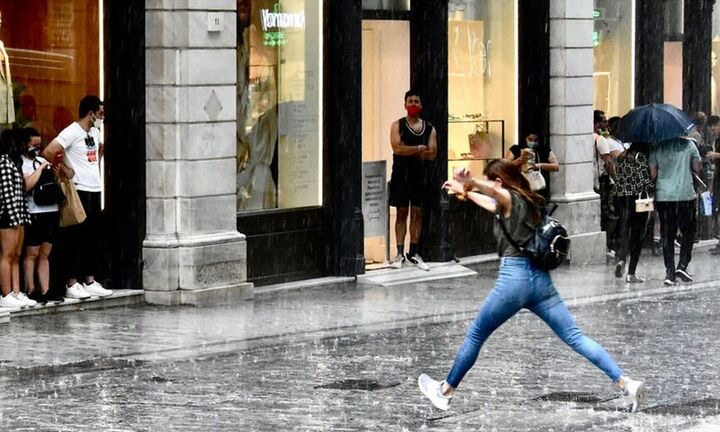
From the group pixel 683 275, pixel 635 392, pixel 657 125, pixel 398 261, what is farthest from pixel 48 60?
pixel 635 392

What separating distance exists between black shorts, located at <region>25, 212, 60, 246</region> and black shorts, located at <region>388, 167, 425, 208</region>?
5.25 m

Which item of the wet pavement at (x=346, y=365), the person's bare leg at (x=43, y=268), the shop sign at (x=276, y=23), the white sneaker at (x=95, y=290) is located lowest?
the wet pavement at (x=346, y=365)

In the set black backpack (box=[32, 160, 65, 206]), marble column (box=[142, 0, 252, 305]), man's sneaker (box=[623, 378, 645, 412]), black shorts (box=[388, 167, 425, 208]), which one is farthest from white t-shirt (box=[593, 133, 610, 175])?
man's sneaker (box=[623, 378, 645, 412])

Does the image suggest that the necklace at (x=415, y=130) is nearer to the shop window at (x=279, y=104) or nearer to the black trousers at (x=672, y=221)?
the shop window at (x=279, y=104)

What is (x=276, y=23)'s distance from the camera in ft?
64.6

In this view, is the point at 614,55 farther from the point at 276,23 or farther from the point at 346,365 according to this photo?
the point at 346,365

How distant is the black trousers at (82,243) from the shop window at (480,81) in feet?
19.5

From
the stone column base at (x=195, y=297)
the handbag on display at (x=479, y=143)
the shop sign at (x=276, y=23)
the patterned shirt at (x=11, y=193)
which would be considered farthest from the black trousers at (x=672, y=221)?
the patterned shirt at (x=11, y=193)

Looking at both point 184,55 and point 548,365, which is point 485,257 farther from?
point 548,365

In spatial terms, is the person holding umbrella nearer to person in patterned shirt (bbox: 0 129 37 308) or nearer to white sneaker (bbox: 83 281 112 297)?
white sneaker (bbox: 83 281 112 297)

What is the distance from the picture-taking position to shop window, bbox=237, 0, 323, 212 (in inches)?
762

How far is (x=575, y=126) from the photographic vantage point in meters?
23.4

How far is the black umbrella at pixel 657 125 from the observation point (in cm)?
1969

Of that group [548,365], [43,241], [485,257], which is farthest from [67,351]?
[485,257]
